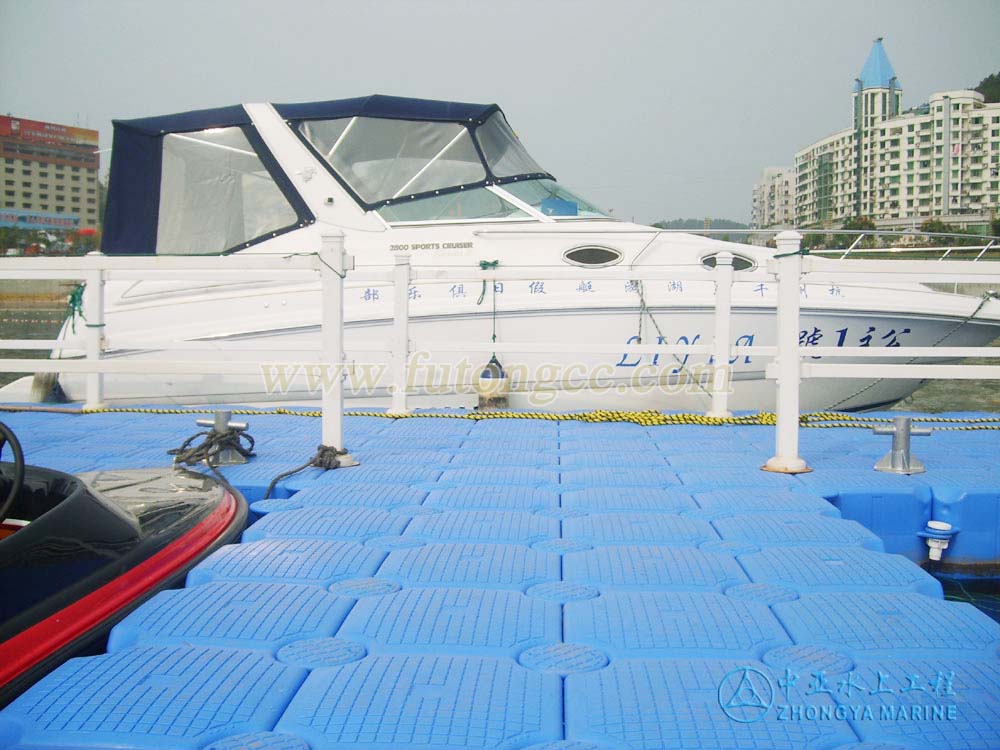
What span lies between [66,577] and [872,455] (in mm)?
3803

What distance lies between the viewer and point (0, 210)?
7138cm

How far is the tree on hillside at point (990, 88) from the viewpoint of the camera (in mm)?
92025

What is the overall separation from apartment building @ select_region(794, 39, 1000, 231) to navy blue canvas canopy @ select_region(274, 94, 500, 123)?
79222mm

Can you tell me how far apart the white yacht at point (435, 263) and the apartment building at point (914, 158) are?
7904 cm

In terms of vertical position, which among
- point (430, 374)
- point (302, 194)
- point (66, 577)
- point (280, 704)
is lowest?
point (280, 704)

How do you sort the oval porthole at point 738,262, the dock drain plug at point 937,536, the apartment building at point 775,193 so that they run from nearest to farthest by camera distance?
the dock drain plug at point 937,536, the oval porthole at point 738,262, the apartment building at point 775,193

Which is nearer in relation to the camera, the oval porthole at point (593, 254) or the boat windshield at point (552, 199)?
the oval porthole at point (593, 254)

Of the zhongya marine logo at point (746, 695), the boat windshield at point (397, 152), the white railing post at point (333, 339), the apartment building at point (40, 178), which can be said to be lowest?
the zhongya marine logo at point (746, 695)

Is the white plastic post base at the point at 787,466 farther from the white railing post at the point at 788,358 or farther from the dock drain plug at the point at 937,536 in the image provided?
the dock drain plug at the point at 937,536

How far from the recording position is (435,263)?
8.35 m

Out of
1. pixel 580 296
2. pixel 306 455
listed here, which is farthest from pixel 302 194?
pixel 306 455

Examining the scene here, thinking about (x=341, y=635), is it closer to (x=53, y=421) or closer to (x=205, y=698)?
(x=205, y=698)

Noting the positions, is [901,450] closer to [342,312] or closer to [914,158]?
[342,312]

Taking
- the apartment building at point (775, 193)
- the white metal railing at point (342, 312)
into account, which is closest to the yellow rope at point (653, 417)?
the white metal railing at point (342, 312)
